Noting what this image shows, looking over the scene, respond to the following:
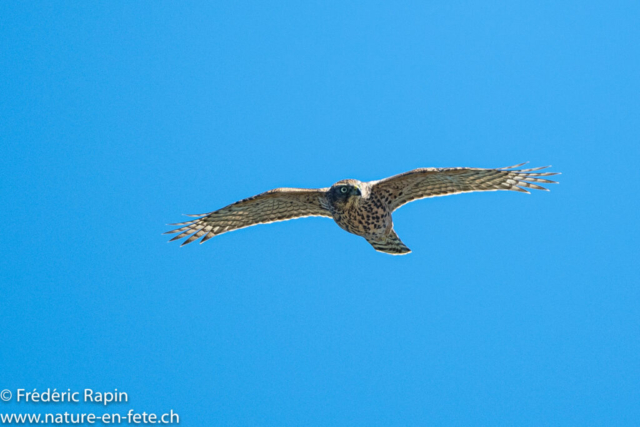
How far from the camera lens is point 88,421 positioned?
Answer: 12469 mm

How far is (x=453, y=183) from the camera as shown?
39.6 ft

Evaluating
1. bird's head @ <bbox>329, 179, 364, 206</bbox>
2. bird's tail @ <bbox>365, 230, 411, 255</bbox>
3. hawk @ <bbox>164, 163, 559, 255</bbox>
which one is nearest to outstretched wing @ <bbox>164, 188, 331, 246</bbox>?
hawk @ <bbox>164, 163, 559, 255</bbox>

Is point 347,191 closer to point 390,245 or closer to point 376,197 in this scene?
point 376,197

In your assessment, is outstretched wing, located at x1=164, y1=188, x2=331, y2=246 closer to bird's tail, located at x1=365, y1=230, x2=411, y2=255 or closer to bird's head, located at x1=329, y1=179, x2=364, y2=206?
bird's head, located at x1=329, y1=179, x2=364, y2=206

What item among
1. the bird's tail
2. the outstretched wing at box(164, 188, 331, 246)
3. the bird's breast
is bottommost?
the bird's breast

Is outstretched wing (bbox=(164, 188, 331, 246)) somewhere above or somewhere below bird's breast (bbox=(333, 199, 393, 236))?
above

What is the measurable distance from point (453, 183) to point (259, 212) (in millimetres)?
3148

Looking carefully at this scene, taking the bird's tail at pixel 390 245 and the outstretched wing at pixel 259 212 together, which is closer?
the outstretched wing at pixel 259 212

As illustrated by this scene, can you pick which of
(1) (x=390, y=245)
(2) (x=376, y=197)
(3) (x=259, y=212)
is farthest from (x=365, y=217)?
(3) (x=259, y=212)

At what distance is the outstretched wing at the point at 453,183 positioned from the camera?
38.8 feet

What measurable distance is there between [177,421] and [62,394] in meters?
1.89

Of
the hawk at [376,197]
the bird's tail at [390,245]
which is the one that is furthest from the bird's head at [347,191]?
the bird's tail at [390,245]

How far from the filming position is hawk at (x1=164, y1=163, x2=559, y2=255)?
11.6 metres

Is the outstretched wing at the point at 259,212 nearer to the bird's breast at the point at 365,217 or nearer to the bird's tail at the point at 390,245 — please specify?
the bird's breast at the point at 365,217
